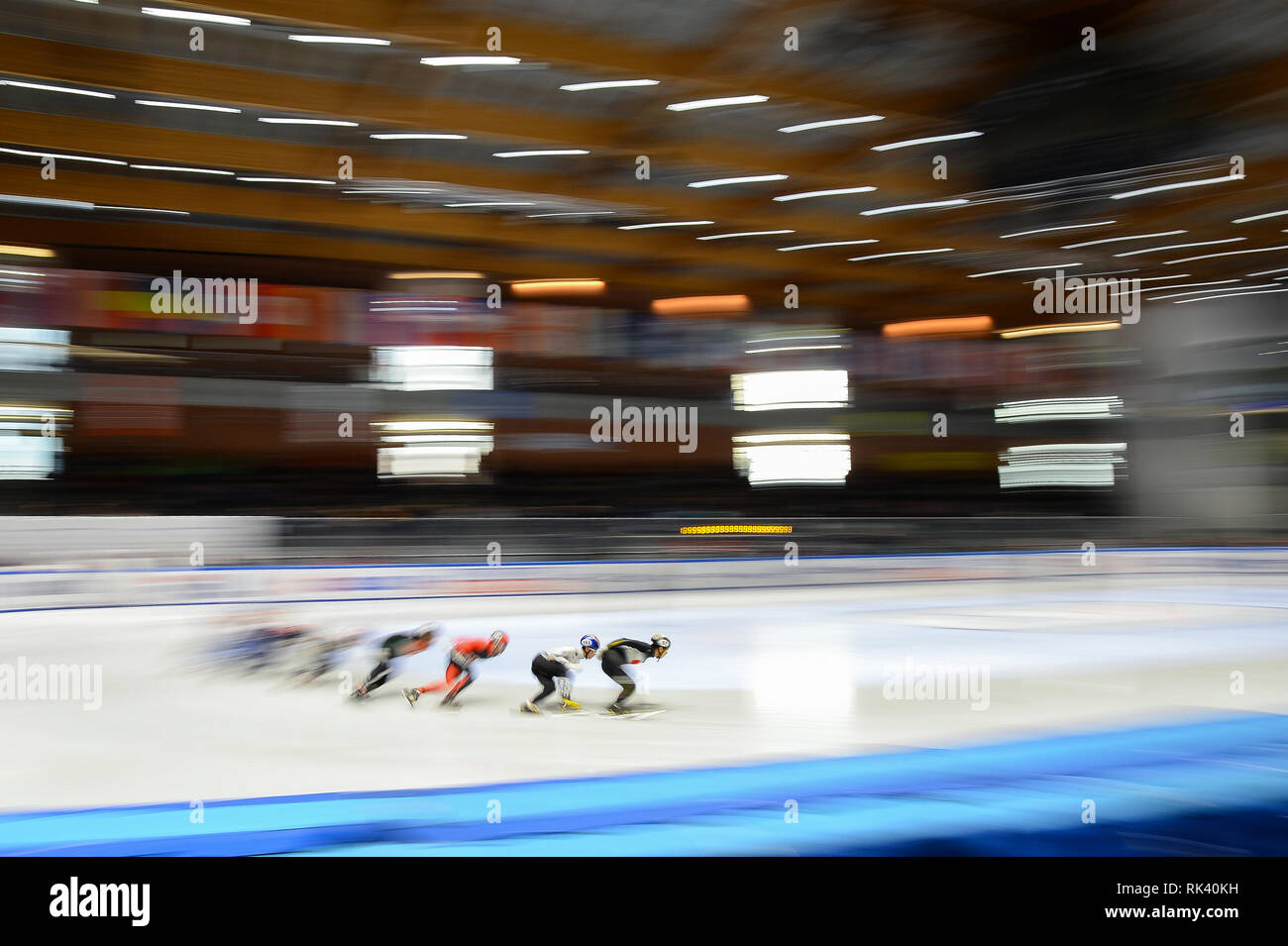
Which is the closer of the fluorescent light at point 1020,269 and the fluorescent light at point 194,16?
the fluorescent light at point 194,16

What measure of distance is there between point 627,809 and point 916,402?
669cm

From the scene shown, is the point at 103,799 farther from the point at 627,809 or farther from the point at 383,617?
the point at 383,617

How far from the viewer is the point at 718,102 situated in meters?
5.34

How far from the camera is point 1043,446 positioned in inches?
329

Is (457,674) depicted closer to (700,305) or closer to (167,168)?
(167,168)

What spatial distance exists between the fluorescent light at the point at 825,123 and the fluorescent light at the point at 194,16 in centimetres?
323

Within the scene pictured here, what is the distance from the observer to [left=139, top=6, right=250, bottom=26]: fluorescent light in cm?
429

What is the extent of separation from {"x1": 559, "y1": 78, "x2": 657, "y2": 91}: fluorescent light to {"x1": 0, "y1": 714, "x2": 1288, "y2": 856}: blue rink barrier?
13.3ft

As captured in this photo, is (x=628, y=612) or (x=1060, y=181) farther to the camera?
(x=628, y=612)

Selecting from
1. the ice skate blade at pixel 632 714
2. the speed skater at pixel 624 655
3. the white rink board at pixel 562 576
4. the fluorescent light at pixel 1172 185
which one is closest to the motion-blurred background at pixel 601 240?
the fluorescent light at pixel 1172 185

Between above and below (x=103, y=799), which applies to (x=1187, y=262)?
above

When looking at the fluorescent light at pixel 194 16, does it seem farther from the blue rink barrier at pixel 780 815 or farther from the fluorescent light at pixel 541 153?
the blue rink barrier at pixel 780 815

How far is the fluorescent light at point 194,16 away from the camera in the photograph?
429 centimetres
